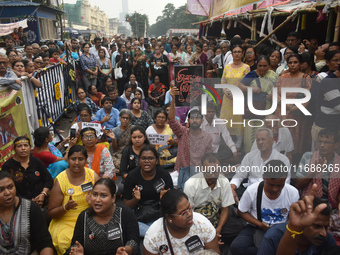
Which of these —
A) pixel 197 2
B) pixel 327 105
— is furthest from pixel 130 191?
pixel 197 2

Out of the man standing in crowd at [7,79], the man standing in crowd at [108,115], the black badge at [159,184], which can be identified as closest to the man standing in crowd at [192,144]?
the black badge at [159,184]

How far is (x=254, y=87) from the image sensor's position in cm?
470

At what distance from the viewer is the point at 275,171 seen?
3076mm

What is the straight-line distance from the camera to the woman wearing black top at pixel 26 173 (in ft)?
11.4

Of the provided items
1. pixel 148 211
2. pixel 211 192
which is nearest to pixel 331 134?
pixel 211 192

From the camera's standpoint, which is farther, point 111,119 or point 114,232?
point 111,119

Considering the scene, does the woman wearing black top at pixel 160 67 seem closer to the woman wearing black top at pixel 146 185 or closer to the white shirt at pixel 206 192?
the woman wearing black top at pixel 146 185

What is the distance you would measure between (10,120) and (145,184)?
8.14 feet

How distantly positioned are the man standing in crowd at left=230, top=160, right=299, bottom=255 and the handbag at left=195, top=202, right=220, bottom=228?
0.31 metres

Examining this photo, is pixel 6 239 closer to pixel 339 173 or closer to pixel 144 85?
pixel 339 173

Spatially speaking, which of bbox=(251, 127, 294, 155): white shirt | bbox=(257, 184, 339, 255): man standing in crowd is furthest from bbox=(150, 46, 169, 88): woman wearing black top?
bbox=(257, 184, 339, 255): man standing in crowd

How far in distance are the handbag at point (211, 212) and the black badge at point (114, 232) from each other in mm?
1000

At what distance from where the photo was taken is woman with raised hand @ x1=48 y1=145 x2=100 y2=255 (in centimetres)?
324

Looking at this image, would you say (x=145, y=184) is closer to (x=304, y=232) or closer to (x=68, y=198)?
(x=68, y=198)
